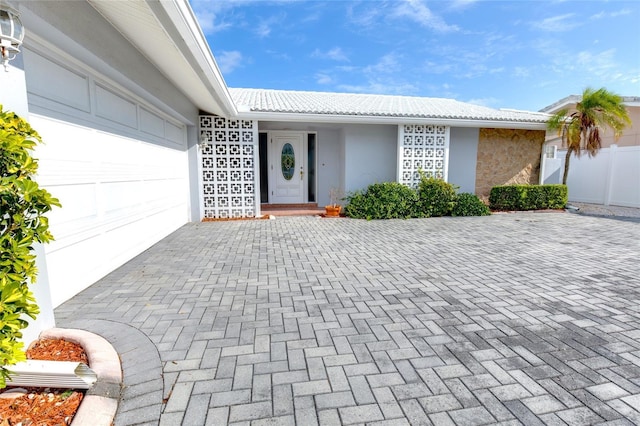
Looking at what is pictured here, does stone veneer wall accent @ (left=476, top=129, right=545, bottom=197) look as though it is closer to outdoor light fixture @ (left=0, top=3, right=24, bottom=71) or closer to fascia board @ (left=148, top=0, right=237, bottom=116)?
fascia board @ (left=148, top=0, right=237, bottom=116)

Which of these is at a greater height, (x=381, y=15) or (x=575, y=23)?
(x=381, y=15)

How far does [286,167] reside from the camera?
1167cm

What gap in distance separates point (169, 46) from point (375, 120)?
21.4 feet

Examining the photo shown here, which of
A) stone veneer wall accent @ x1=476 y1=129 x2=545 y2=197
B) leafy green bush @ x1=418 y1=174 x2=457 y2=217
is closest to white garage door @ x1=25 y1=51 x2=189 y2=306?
leafy green bush @ x1=418 y1=174 x2=457 y2=217

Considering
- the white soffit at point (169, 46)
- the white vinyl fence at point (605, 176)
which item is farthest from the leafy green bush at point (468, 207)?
the white soffit at point (169, 46)

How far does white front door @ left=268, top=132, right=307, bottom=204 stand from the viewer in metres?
11.6

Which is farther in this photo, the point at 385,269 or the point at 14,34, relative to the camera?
the point at 385,269

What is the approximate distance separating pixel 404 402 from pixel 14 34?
12.1ft

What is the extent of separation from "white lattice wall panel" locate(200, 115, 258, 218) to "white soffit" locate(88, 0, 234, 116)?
2.09 metres

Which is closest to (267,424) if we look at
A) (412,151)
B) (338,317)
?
(338,317)

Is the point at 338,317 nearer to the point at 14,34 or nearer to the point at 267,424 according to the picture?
the point at 267,424

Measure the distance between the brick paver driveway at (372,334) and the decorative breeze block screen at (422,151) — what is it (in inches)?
202

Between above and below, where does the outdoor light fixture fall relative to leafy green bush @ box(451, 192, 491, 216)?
above

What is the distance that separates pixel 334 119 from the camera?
9164 millimetres
